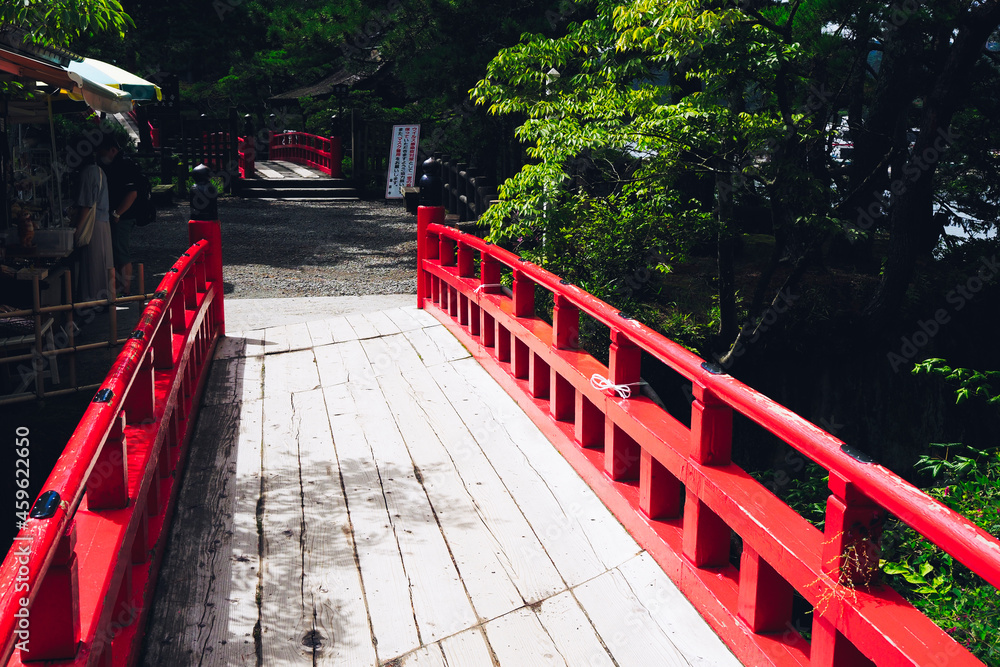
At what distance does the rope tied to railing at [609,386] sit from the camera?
161 inches

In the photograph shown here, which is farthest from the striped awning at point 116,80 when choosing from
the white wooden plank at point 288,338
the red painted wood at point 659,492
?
the red painted wood at point 659,492

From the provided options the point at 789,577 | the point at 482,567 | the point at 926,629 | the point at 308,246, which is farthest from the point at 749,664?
the point at 308,246

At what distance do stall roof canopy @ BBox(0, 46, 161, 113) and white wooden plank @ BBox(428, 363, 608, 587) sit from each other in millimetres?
4513

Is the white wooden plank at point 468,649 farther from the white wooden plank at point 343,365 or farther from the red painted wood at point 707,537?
the white wooden plank at point 343,365

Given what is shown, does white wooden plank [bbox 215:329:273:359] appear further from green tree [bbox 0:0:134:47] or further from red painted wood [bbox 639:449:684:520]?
red painted wood [bbox 639:449:684:520]

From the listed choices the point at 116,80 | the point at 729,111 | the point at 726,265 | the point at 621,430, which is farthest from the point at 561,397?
the point at 116,80

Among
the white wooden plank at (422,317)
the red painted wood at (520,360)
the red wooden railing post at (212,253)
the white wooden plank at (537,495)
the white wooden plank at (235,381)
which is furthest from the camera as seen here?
the white wooden plank at (422,317)

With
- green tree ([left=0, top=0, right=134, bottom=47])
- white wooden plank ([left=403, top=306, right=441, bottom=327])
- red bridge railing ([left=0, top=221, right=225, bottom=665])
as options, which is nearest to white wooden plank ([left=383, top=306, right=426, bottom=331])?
white wooden plank ([left=403, top=306, right=441, bottom=327])

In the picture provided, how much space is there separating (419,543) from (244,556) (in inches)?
28.5

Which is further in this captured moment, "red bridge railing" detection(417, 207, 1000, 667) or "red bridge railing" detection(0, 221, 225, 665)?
"red bridge railing" detection(417, 207, 1000, 667)

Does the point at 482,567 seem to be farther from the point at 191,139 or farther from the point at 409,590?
the point at 191,139

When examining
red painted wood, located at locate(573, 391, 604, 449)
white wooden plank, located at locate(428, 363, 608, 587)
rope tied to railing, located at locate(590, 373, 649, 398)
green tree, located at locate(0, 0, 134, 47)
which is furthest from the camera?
green tree, located at locate(0, 0, 134, 47)

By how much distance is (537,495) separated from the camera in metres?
4.34

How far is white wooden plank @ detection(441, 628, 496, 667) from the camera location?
3.05 meters
